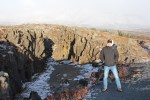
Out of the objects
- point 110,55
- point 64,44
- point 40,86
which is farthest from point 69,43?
point 110,55

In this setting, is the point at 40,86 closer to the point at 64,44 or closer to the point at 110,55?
the point at 110,55

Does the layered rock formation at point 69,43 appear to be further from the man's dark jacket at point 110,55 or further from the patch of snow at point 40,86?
the man's dark jacket at point 110,55

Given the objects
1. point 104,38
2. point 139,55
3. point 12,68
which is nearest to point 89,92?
point 12,68

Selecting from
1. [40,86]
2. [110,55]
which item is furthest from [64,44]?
[110,55]

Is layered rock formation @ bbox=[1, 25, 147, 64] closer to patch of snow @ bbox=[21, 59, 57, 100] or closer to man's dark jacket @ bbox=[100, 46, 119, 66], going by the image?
patch of snow @ bbox=[21, 59, 57, 100]

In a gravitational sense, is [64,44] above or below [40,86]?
above

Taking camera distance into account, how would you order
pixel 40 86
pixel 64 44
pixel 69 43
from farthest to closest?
pixel 64 44, pixel 69 43, pixel 40 86

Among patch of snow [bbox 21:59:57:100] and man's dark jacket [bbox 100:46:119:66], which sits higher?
man's dark jacket [bbox 100:46:119:66]

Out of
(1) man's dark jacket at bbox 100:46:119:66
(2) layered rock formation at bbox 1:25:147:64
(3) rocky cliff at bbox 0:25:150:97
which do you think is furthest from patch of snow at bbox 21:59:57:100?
Result: (2) layered rock formation at bbox 1:25:147:64

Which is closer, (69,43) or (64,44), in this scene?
(69,43)

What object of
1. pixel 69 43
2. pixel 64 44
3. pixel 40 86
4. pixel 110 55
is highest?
pixel 110 55

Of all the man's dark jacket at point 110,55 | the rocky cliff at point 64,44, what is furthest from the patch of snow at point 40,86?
the man's dark jacket at point 110,55

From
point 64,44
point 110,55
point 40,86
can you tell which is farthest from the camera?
point 64,44

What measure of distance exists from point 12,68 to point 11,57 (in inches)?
59.0
